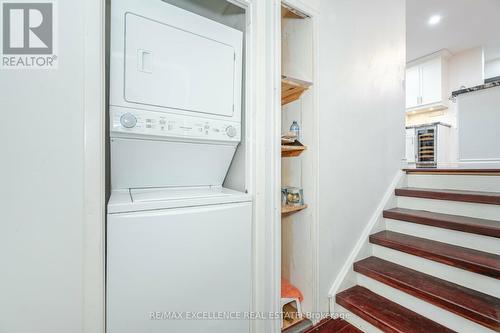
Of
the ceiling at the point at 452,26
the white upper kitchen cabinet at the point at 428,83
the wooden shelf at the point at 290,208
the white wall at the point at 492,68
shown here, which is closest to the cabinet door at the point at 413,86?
the white upper kitchen cabinet at the point at 428,83

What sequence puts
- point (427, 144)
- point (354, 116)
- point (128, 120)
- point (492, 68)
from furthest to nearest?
point (492, 68) → point (427, 144) → point (354, 116) → point (128, 120)

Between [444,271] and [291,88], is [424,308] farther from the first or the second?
[291,88]

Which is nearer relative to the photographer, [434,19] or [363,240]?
[363,240]

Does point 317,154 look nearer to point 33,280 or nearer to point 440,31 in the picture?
point 33,280

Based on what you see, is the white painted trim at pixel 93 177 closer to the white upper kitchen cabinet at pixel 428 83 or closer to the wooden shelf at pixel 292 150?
the wooden shelf at pixel 292 150

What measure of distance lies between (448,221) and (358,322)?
3.14 ft

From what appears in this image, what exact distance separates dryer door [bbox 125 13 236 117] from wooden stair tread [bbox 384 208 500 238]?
1.67 meters

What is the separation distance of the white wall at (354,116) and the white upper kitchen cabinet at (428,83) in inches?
147

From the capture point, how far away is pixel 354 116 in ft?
5.18

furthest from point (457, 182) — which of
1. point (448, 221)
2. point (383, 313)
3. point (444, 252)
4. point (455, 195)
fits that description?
point (383, 313)

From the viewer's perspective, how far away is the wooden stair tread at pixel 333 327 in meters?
1.29

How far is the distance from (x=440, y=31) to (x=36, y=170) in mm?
5765

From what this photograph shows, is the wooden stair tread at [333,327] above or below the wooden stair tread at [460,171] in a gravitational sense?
below

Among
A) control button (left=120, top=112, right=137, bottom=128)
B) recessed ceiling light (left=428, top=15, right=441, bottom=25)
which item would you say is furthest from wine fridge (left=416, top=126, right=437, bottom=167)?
control button (left=120, top=112, right=137, bottom=128)
